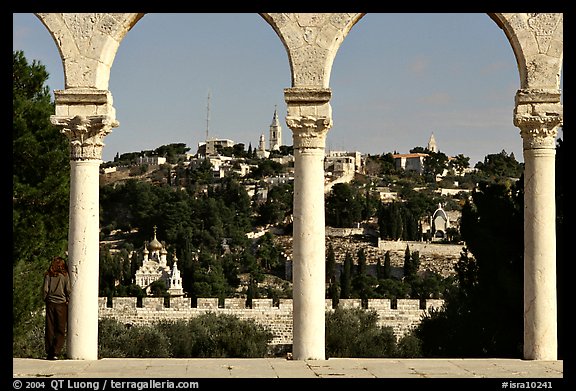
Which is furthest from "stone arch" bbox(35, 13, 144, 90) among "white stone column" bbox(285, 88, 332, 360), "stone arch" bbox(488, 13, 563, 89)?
"stone arch" bbox(488, 13, 563, 89)

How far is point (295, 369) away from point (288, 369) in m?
0.11

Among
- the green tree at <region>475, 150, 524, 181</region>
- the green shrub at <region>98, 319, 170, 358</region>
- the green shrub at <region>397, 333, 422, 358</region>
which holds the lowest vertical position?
the green shrub at <region>397, 333, 422, 358</region>

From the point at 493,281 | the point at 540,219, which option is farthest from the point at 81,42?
the point at 493,281

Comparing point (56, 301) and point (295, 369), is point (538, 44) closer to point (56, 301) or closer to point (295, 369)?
point (295, 369)

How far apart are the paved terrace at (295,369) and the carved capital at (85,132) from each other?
11.3 ft

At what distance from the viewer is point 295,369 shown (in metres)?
14.1

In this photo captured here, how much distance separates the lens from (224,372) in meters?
13.8

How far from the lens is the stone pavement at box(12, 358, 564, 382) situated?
1334 cm

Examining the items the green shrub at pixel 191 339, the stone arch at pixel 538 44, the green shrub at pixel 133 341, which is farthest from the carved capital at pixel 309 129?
the green shrub at pixel 191 339

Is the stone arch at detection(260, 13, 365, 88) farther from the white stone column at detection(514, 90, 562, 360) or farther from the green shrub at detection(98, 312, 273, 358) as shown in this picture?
the green shrub at detection(98, 312, 273, 358)

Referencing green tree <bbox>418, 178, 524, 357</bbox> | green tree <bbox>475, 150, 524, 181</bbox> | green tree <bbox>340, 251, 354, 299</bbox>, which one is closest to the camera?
green tree <bbox>418, 178, 524, 357</bbox>

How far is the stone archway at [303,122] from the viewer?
50.6 ft

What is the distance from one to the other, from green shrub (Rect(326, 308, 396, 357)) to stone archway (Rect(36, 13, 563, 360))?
24.9m
